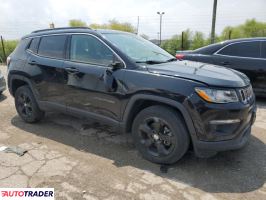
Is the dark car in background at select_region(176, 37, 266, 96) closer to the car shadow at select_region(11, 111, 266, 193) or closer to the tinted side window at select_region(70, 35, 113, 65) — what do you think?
the car shadow at select_region(11, 111, 266, 193)

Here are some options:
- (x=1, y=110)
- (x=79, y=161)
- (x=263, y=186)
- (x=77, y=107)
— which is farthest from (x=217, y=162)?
(x=1, y=110)

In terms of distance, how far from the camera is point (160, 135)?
3.37 m

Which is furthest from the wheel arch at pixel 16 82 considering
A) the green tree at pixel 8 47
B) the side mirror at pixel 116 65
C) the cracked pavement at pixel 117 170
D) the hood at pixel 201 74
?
the green tree at pixel 8 47

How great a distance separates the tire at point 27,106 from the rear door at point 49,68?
30 centimetres

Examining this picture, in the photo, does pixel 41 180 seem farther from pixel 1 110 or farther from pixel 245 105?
pixel 1 110

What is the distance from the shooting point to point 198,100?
2.97 meters

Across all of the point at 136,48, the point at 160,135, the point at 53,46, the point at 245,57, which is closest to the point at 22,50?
the point at 53,46

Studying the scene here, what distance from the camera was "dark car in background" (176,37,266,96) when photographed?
6.00 m

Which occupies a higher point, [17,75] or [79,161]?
[17,75]

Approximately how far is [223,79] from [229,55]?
3634 mm

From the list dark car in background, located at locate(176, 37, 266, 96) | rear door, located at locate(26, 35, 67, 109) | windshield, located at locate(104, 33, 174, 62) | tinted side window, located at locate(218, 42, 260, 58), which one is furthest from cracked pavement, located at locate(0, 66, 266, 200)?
tinted side window, located at locate(218, 42, 260, 58)

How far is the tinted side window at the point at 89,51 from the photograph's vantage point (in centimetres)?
375

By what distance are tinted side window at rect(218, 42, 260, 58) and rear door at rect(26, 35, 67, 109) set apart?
3984 mm

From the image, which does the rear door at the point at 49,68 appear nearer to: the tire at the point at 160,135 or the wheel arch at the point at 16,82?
the wheel arch at the point at 16,82
